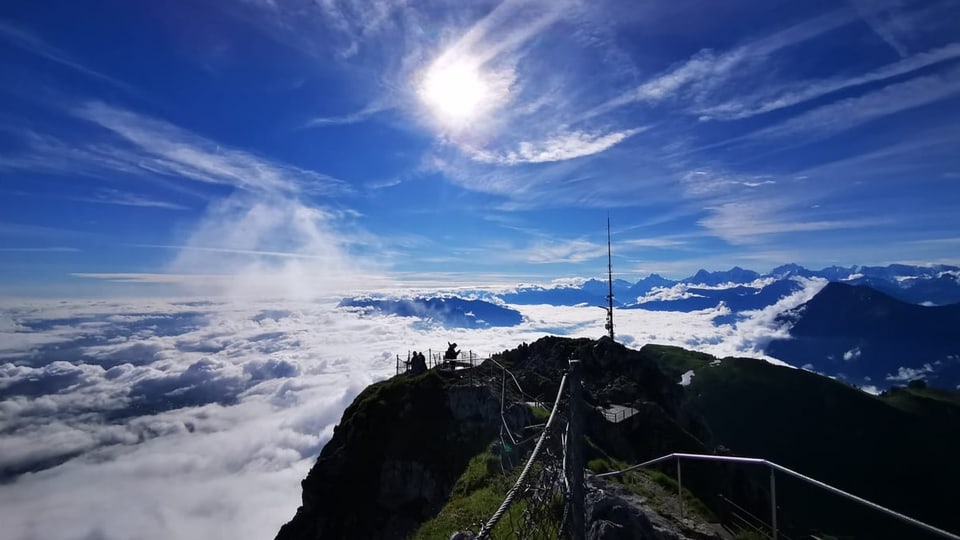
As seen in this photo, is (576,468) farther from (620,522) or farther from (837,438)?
(837,438)

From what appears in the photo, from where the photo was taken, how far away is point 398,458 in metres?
35.4

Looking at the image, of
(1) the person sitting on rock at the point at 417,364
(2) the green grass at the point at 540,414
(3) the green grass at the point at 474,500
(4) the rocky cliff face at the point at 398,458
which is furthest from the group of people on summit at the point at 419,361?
(3) the green grass at the point at 474,500

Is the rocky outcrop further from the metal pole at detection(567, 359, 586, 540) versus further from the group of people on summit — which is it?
the group of people on summit

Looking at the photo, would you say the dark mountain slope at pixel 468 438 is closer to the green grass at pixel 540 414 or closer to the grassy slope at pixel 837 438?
the green grass at pixel 540 414

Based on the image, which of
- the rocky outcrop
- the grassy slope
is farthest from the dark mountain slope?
the grassy slope

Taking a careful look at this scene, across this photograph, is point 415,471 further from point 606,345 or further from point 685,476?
point 606,345

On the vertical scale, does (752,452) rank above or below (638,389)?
below

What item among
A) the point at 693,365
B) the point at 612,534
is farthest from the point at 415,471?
the point at 693,365

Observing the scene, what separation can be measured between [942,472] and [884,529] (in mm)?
→ 41639

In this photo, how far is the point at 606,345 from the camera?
178 ft

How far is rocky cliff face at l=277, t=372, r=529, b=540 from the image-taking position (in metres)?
32.2

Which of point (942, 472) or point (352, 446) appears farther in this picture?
point (942, 472)

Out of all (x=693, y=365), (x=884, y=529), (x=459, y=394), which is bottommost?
(x=884, y=529)

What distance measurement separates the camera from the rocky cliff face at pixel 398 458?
32244mm
